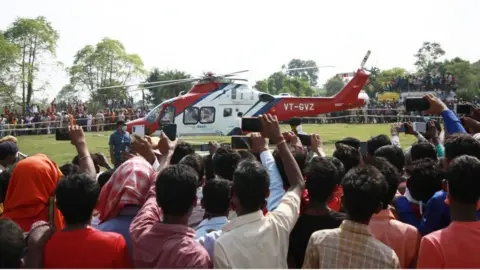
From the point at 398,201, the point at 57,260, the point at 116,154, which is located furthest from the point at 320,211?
the point at 116,154

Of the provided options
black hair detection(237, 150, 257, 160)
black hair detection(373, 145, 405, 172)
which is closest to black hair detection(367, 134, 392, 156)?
black hair detection(373, 145, 405, 172)

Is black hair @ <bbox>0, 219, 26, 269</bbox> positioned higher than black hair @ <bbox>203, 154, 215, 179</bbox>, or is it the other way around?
black hair @ <bbox>203, 154, 215, 179</bbox>

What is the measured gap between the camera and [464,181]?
280 cm

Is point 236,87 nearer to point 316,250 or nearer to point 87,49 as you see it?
point 316,250

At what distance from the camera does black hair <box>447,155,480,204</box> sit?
9.08 feet

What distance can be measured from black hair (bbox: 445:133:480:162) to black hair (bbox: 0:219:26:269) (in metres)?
3.01

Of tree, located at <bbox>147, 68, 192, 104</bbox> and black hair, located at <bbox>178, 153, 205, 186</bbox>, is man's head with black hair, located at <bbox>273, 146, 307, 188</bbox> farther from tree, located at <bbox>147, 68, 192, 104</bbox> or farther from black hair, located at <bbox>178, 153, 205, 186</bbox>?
tree, located at <bbox>147, 68, 192, 104</bbox>

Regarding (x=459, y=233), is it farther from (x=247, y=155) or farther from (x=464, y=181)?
(x=247, y=155)

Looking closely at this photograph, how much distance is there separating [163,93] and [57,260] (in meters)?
55.9

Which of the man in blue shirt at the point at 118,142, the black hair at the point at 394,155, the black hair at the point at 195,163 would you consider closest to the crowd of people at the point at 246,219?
the black hair at the point at 195,163

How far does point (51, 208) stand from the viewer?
349cm

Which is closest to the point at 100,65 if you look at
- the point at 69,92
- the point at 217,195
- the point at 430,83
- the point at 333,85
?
the point at 69,92

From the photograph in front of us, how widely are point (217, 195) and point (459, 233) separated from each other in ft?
5.00

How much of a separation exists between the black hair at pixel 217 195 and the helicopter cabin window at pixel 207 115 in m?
15.9
